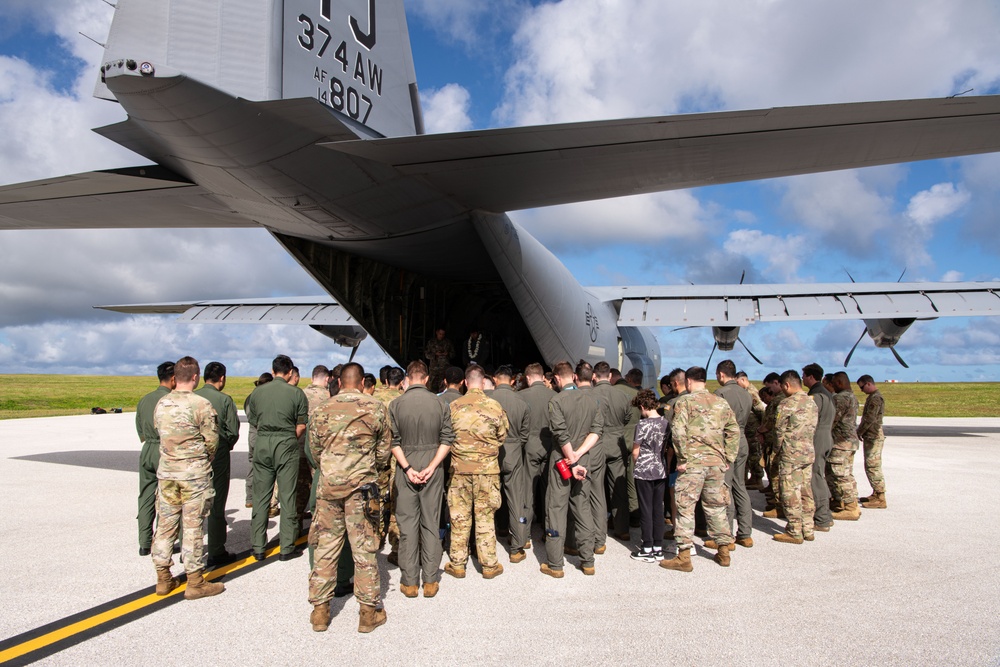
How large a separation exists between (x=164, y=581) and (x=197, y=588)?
0.27 meters

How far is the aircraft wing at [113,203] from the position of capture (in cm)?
507

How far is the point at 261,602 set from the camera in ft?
12.7

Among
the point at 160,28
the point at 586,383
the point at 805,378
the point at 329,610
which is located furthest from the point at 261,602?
the point at 805,378

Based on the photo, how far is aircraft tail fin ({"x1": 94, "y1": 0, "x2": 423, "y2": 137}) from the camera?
3.59 meters

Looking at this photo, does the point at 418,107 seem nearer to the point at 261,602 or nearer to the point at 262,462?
the point at 262,462

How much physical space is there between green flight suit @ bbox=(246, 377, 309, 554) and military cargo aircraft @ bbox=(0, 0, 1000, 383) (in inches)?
78.2

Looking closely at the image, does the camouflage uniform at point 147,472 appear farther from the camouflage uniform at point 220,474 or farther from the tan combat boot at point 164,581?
the tan combat boot at point 164,581

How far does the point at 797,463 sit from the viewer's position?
540 cm

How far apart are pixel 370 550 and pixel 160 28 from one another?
3602mm

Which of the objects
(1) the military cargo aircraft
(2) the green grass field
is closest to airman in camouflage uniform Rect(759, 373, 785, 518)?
(1) the military cargo aircraft

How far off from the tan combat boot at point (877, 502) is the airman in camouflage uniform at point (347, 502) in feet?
20.5

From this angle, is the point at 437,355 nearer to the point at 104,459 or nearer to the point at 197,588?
the point at 197,588

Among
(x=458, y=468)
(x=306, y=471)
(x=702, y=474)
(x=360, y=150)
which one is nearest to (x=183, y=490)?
(x=306, y=471)

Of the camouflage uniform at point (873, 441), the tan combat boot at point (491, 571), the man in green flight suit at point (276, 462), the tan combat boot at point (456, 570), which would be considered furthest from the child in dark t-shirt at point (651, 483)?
the camouflage uniform at point (873, 441)
